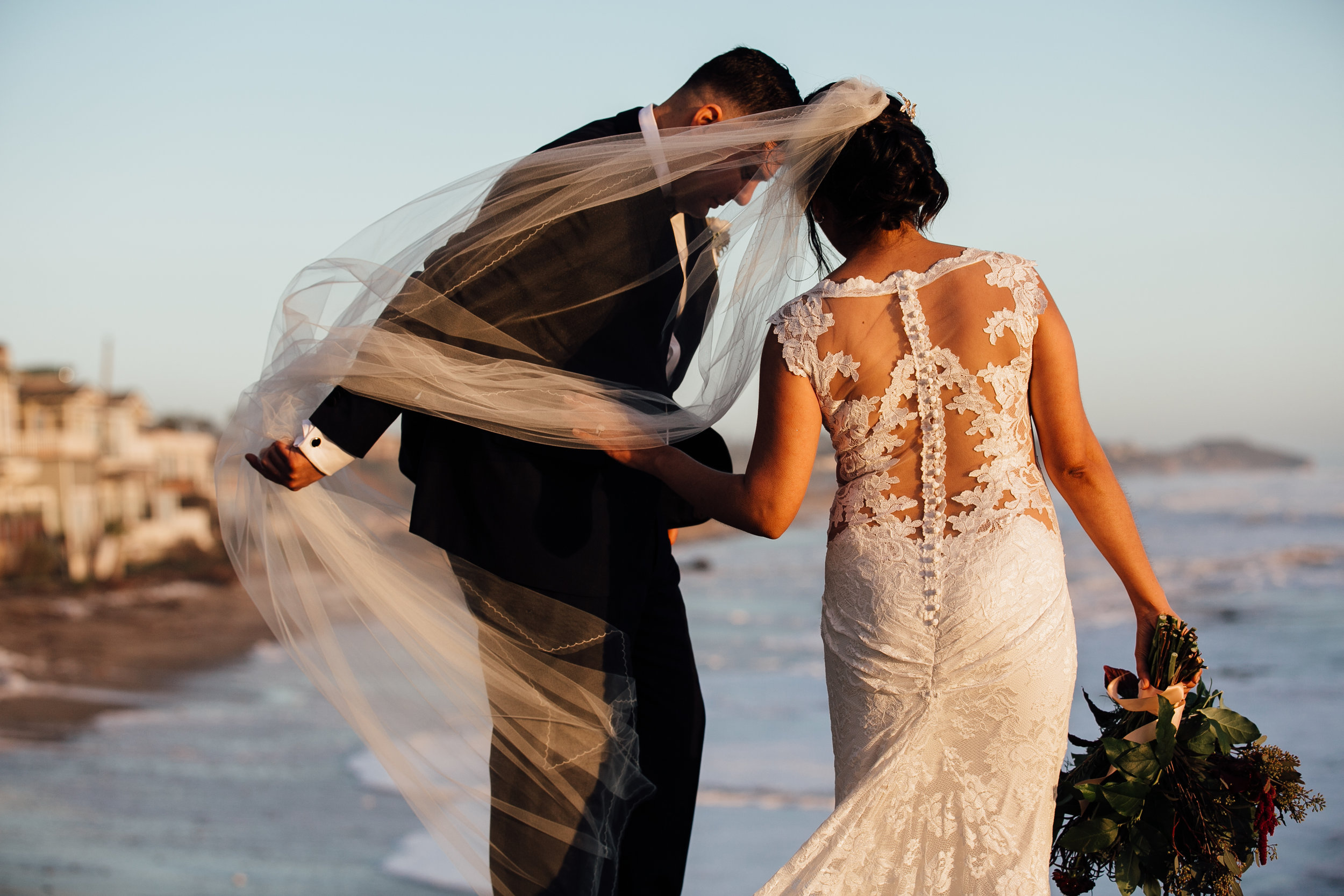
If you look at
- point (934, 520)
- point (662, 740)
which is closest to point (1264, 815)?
point (934, 520)

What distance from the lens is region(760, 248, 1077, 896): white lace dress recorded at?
6.34 feet

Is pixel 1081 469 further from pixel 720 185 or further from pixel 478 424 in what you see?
pixel 478 424

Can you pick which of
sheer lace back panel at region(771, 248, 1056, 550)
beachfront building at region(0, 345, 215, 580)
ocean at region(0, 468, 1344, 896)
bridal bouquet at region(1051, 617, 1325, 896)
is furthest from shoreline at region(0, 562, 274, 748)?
bridal bouquet at region(1051, 617, 1325, 896)

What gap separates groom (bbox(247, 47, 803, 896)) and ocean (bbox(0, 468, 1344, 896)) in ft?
6.97

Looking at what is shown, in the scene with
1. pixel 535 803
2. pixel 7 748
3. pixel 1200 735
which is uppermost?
pixel 1200 735

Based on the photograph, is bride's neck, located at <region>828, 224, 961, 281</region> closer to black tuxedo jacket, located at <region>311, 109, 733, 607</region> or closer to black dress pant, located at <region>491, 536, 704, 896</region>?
black tuxedo jacket, located at <region>311, 109, 733, 607</region>

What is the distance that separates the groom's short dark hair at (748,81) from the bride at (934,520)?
51 cm

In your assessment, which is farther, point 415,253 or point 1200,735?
point 415,253

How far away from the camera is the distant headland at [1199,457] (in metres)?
24.7

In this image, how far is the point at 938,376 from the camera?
194 centimetres

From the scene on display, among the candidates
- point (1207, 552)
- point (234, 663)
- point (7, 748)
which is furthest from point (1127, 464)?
point (7, 748)

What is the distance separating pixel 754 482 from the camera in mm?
1998

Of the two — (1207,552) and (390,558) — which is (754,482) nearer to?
(390,558)

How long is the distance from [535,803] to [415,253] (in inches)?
54.2
